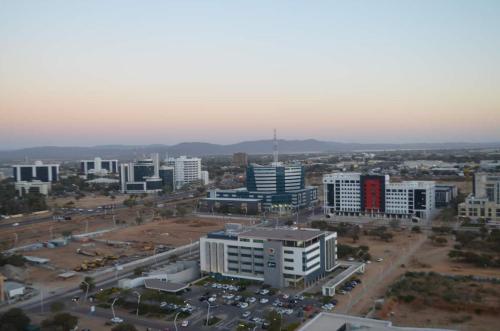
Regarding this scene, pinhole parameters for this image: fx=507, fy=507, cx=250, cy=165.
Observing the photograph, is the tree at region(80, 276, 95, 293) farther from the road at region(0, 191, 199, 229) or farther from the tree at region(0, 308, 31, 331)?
the road at region(0, 191, 199, 229)

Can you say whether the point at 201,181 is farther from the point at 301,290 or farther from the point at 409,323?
the point at 409,323

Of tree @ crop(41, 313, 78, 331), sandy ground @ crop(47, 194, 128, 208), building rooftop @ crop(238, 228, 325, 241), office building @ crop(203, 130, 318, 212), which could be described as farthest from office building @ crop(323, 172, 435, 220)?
tree @ crop(41, 313, 78, 331)

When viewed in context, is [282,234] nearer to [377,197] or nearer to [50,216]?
[377,197]

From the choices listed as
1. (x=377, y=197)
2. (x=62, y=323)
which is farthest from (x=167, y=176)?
(x=62, y=323)

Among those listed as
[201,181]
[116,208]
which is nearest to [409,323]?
[116,208]

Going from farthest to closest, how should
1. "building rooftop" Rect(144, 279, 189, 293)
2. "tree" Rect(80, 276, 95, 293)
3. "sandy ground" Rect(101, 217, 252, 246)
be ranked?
"sandy ground" Rect(101, 217, 252, 246)
"tree" Rect(80, 276, 95, 293)
"building rooftop" Rect(144, 279, 189, 293)

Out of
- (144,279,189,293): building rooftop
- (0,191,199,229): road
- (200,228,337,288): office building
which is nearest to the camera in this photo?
(144,279,189,293): building rooftop
